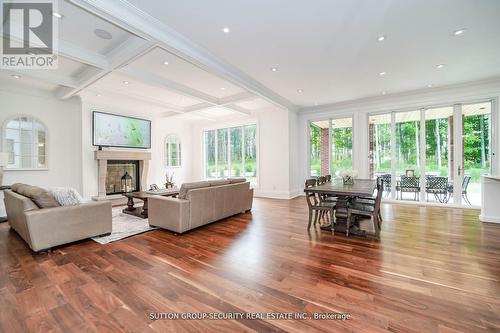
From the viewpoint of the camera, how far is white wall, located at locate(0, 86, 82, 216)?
4992 millimetres

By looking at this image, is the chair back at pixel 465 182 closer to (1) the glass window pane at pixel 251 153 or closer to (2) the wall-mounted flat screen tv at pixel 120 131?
(1) the glass window pane at pixel 251 153

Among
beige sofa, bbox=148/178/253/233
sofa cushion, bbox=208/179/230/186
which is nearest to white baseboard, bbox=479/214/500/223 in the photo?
beige sofa, bbox=148/178/253/233

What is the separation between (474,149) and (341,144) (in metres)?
3.04

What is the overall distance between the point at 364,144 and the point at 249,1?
17.6 feet

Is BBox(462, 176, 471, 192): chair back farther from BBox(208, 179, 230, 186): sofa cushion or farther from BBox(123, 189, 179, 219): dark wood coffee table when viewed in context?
BBox(123, 189, 179, 219): dark wood coffee table

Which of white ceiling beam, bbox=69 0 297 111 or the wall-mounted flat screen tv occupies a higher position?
white ceiling beam, bbox=69 0 297 111

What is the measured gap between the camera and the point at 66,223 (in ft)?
9.82

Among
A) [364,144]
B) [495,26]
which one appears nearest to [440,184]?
[364,144]

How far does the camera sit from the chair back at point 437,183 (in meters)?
5.44

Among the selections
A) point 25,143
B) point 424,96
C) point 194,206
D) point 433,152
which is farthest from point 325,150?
point 25,143

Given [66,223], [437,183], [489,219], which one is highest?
[437,183]

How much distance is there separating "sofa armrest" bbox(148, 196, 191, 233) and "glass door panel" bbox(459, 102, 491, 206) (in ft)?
21.5

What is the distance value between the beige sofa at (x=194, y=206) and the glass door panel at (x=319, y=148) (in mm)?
3968

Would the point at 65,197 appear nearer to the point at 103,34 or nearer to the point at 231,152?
the point at 103,34
